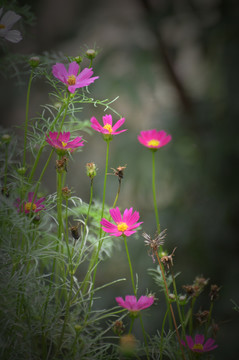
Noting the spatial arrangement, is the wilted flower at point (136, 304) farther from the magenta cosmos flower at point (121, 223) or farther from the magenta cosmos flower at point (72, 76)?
the magenta cosmos flower at point (72, 76)

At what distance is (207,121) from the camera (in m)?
1.19

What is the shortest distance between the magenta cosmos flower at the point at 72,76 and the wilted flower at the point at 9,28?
5 centimetres

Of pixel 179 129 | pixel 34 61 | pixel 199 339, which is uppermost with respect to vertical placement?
pixel 34 61

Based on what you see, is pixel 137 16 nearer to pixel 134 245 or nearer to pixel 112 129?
pixel 134 245

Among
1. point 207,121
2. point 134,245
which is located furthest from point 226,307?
point 207,121

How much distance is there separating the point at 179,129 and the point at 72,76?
93 centimetres

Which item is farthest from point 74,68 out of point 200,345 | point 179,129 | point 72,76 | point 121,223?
point 179,129

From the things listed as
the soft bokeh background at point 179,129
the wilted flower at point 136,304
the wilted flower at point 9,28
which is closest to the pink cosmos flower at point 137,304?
the wilted flower at point 136,304

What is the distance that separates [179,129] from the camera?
121cm

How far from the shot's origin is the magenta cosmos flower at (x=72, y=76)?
11.4 inches

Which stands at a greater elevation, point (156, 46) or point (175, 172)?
point (156, 46)

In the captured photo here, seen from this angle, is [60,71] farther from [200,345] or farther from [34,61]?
[200,345]

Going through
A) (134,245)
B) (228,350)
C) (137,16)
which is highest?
(137,16)

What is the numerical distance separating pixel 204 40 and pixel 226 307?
765 millimetres
